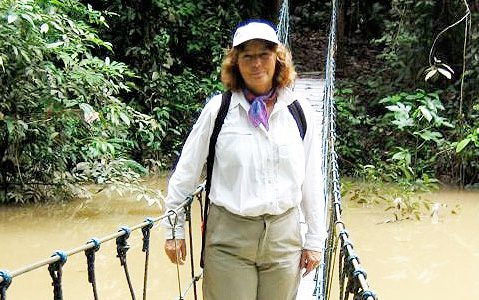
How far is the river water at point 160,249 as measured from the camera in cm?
315

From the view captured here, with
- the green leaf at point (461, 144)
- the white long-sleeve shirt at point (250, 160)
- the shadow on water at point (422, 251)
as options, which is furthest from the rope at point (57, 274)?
the green leaf at point (461, 144)

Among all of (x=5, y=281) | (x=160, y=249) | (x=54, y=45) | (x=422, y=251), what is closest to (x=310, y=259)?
(x=5, y=281)

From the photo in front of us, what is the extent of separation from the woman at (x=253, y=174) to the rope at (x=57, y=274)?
36 cm

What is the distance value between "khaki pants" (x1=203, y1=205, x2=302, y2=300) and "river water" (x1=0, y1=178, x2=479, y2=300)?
177 cm

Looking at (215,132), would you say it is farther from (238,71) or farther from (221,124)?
(238,71)

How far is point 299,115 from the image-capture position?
1.38 meters

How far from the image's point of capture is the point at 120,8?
6.03 m

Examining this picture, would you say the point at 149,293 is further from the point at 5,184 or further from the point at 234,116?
the point at 234,116

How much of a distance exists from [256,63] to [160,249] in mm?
2410

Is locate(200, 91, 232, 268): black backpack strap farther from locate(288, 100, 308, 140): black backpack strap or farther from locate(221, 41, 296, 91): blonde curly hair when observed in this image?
locate(288, 100, 308, 140): black backpack strap

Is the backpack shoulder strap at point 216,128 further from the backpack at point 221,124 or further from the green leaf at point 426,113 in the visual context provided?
the green leaf at point 426,113

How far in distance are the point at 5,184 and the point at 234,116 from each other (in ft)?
10.5

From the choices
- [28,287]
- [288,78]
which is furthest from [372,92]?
[288,78]

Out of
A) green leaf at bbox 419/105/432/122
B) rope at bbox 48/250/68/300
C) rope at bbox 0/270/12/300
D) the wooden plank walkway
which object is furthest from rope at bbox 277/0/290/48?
rope at bbox 0/270/12/300
